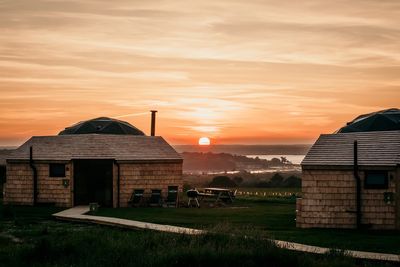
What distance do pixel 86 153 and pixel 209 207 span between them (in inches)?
248

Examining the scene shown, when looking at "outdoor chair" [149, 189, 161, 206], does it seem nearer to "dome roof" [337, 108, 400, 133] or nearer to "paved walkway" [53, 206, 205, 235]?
"paved walkway" [53, 206, 205, 235]

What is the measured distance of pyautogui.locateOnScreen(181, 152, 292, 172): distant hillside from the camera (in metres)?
142

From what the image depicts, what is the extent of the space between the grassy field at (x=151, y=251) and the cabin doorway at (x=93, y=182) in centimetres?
1068

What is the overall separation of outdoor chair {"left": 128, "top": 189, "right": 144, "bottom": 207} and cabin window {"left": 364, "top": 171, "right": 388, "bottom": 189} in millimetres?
11567

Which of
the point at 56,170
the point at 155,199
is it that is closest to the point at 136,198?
the point at 155,199

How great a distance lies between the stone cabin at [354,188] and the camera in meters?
20.8

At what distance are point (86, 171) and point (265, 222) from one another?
432 inches

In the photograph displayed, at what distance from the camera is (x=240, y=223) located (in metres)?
22.2

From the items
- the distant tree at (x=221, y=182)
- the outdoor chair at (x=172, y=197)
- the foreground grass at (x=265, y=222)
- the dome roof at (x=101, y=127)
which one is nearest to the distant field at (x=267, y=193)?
the foreground grass at (x=265, y=222)

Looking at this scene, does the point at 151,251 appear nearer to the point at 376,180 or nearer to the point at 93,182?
the point at 376,180

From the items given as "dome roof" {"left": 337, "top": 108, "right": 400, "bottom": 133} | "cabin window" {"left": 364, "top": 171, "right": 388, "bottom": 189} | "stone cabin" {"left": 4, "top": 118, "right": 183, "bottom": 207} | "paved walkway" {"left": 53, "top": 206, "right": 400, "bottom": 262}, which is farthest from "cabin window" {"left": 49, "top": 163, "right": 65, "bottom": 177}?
"cabin window" {"left": 364, "top": 171, "right": 388, "bottom": 189}

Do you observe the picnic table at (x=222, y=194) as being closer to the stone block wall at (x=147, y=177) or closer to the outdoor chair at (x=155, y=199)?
the stone block wall at (x=147, y=177)

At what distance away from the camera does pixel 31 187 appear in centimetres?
2930

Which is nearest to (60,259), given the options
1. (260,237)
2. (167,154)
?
(260,237)
